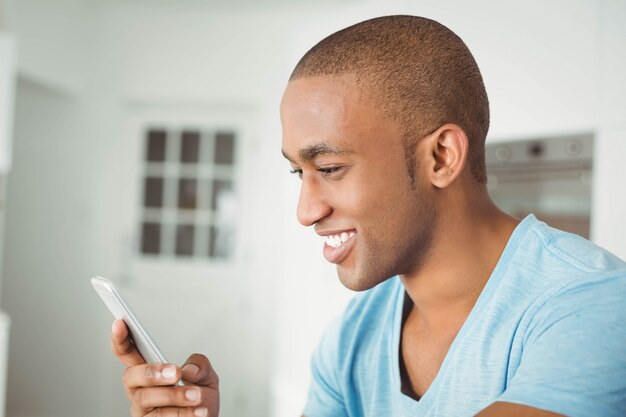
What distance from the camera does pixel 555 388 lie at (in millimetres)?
753

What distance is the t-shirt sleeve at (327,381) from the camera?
122cm

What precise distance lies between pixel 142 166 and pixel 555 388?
172 inches

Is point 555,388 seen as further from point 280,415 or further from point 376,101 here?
point 280,415

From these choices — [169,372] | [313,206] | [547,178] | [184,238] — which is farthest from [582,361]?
[184,238]

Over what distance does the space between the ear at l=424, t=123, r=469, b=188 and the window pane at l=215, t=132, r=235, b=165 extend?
383 cm

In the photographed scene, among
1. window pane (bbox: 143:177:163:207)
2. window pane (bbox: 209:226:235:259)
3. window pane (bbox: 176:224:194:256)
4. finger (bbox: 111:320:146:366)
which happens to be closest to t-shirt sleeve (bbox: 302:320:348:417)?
finger (bbox: 111:320:146:366)

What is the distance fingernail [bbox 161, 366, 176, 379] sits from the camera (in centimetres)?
95

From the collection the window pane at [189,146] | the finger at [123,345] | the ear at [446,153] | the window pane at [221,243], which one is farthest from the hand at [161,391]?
the window pane at [189,146]

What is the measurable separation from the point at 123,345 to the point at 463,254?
0.54 metres

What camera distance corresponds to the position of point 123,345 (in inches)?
41.1

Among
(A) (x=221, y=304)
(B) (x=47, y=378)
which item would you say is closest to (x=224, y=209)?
(A) (x=221, y=304)

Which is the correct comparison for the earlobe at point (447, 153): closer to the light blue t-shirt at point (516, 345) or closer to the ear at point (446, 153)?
the ear at point (446, 153)

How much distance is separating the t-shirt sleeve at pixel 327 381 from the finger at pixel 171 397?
1.04ft

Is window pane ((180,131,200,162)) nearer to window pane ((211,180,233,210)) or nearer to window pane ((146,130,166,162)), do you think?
window pane ((146,130,166,162))
